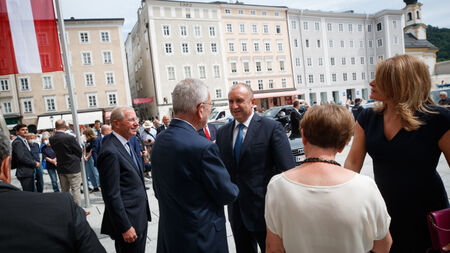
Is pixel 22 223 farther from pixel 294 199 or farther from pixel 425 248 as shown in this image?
pixel 425 248

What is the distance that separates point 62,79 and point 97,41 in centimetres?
659

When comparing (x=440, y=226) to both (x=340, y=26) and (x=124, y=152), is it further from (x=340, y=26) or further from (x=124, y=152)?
(x=340, y=26)

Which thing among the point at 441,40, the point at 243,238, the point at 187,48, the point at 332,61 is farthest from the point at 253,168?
the point at 441,40

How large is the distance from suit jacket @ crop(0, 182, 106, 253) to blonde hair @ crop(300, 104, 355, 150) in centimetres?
121

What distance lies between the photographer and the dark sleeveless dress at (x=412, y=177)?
1811 millimetres

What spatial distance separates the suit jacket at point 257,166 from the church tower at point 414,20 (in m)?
79.1

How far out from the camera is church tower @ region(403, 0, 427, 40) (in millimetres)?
64188

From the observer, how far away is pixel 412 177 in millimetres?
1875

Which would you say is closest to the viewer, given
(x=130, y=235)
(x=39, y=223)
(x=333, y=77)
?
(x=39, y=223)

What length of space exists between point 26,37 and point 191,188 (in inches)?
222

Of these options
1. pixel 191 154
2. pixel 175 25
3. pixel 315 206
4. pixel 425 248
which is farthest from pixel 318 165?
pixel 175 25

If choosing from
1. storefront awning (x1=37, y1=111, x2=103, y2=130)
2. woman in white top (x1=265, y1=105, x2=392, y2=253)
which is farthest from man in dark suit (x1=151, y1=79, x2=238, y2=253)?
storefront awning (x1=37, y1=111, x2=103, y2=130)

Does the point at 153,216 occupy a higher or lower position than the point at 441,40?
lower

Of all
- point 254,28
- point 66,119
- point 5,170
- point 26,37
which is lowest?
point 5,170
